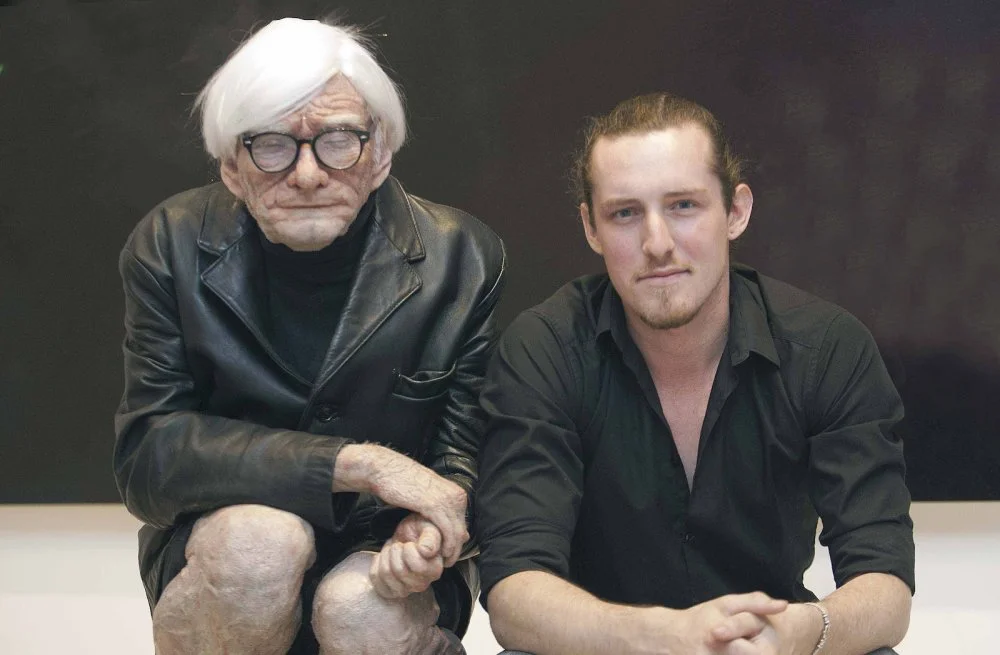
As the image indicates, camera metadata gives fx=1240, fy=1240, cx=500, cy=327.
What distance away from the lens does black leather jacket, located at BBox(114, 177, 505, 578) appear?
2.00 m

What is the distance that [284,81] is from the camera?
193 cm

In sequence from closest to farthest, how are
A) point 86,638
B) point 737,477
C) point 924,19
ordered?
1. point 737,477
2. point 924,19
3. point 86,638

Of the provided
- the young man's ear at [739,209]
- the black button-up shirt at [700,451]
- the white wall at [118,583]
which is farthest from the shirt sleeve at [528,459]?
the white wall at [118,583]

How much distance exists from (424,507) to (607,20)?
5.39 feet

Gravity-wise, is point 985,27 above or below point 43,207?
above

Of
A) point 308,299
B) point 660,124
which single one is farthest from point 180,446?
point 660,124

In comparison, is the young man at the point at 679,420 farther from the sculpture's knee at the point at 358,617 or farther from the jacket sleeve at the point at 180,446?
the jacket sleeve at the point at 180,446

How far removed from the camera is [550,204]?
10.5 ft

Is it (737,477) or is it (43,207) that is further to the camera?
(43,207)

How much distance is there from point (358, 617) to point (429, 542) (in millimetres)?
169

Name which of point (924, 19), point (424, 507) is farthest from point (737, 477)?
point (924, 19)

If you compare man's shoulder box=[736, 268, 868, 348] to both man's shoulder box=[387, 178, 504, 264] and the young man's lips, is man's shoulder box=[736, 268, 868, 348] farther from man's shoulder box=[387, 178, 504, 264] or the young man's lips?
man's shoulder box=[387, 178, 504, 264]

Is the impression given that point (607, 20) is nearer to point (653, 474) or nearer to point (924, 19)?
point (924, 19)

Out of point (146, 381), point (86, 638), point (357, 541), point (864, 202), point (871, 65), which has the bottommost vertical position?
point (86, 638)
